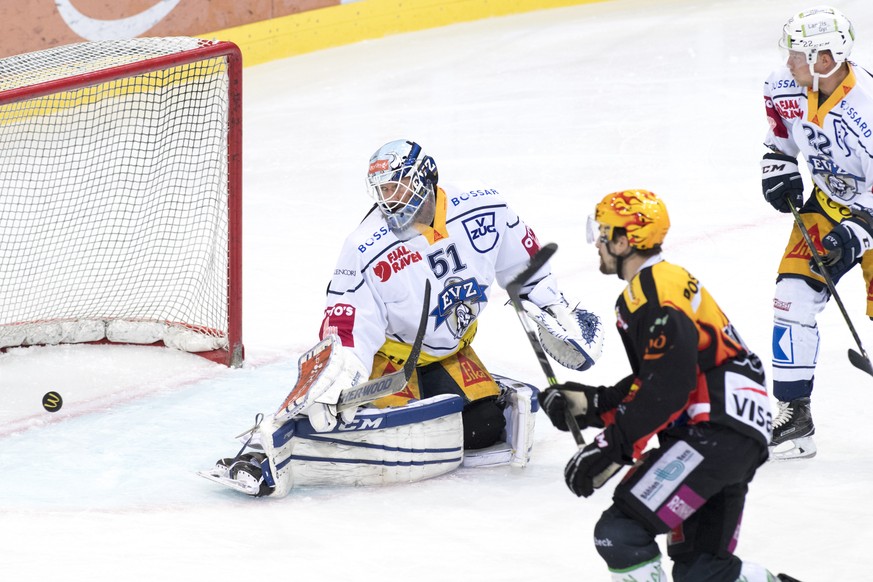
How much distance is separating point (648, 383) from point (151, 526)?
1.47 m

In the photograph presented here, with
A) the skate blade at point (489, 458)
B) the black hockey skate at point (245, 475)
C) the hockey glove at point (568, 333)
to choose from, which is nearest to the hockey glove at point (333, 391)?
the black hockey skate at point (245, 475)

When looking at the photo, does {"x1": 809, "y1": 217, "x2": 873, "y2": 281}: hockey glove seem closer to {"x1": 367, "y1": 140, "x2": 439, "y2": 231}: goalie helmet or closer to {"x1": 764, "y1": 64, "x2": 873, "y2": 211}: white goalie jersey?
{"x1": 764, "y1": 64, "x2": 873, "y2": 211}: white goalie jersey

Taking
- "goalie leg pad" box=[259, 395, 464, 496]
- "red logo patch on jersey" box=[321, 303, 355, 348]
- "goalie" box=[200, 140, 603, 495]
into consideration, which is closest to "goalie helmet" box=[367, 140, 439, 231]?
"goalie" box=[200, 140, 603, 495]

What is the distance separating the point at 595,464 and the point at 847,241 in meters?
1.38

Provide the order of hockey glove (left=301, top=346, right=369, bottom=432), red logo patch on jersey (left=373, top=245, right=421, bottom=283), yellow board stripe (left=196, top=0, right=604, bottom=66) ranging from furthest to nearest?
yellow board stripe (left=196, top=0, right=604, bottom=66), red logo patch on jersey (left=373, top=245, right=421, bottom=283), hockey glove (left=301, top=346, right=369, bottom=432)

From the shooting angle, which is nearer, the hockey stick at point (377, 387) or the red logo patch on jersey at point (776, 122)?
the hockey stick at point (377, 387)

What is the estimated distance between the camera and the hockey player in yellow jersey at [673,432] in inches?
101

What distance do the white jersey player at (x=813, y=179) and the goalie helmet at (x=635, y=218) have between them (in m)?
1.24

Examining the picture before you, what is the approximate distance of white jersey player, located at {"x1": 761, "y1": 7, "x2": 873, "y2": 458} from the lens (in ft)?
12.1

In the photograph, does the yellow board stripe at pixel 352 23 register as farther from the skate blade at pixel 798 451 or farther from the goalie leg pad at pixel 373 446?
the skate blade at pixel 798 451

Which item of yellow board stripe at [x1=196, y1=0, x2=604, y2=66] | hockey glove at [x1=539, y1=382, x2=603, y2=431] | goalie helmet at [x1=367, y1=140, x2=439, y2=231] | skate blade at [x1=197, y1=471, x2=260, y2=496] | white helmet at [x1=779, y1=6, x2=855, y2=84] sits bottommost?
skate blade at [x1=197, y1=471, x2=260, y2=496]

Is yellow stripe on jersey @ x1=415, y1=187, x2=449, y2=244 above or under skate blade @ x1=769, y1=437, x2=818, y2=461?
above

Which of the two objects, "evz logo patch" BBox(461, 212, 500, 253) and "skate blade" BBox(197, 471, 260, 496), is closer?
"skate blade" BBox(197, 471, 260, 496)

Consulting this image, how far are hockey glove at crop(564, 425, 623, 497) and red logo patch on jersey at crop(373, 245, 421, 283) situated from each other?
3.68 feet
